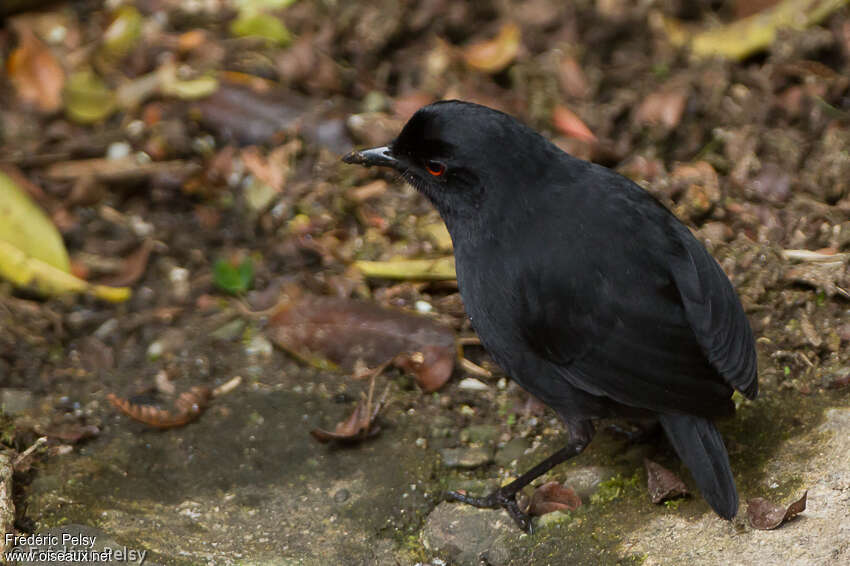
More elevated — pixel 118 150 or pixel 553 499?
pixel 553 499

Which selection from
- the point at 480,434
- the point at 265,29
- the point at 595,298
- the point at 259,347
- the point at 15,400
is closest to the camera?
the point at 595,298

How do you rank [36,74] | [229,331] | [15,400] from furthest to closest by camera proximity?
[36,74] → [229,331] → [15,400]

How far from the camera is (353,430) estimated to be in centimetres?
406

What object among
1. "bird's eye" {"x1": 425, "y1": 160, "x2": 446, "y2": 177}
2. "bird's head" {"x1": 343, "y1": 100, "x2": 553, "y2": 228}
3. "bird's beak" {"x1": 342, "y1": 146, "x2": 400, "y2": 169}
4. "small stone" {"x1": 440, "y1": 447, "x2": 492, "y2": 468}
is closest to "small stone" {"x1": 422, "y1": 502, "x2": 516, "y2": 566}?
"small stone" {"x1": 440, "y1": 447, "x2": 492, "y2": 468}

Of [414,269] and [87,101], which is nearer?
[414,269]

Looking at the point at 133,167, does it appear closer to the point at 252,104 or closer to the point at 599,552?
the point at 252,104

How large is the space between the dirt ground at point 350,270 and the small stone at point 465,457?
0.02 metres

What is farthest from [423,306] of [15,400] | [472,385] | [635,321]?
[15,400]

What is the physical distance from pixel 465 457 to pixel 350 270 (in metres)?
1.32

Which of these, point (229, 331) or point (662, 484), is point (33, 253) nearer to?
point (229, 331)

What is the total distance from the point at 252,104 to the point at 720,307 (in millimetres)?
3233

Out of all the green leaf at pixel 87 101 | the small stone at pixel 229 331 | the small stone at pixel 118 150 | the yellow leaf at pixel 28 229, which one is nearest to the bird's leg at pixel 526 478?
the small stone at pixel 229 331

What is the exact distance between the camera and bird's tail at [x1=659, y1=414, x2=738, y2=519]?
3355 millimetres

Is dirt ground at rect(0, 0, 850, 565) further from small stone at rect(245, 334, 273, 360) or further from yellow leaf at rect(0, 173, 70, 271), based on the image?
yellow leaf at rect(0, 173, 70, 271)
